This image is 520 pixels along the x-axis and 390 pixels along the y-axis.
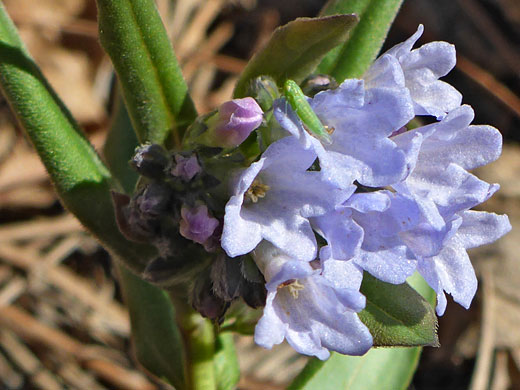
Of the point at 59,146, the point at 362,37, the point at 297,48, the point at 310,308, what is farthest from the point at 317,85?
the point at 59,146

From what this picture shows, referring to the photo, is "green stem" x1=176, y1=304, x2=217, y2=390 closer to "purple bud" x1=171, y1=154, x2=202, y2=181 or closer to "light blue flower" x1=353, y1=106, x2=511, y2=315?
"purple bud" x1=171, y1=154, x2=202, y2=181

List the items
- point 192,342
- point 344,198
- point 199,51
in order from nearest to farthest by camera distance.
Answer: point 344,198 → point 192,342 → point 199,51

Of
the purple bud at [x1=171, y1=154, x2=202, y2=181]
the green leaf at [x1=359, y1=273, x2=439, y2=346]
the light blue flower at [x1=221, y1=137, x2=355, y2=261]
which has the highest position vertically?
the light blue flower at [x1=221, y1=137, x2=355, y2=261]

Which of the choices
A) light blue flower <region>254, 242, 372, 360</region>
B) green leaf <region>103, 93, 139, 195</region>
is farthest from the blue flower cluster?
green leaf <region>103, 93, 139, 195</region>

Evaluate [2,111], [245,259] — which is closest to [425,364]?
[245,259]

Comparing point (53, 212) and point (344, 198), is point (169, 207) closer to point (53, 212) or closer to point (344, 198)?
point (344, 198)

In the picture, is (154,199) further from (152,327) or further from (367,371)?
(367,371)

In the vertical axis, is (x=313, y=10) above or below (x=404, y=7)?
below
